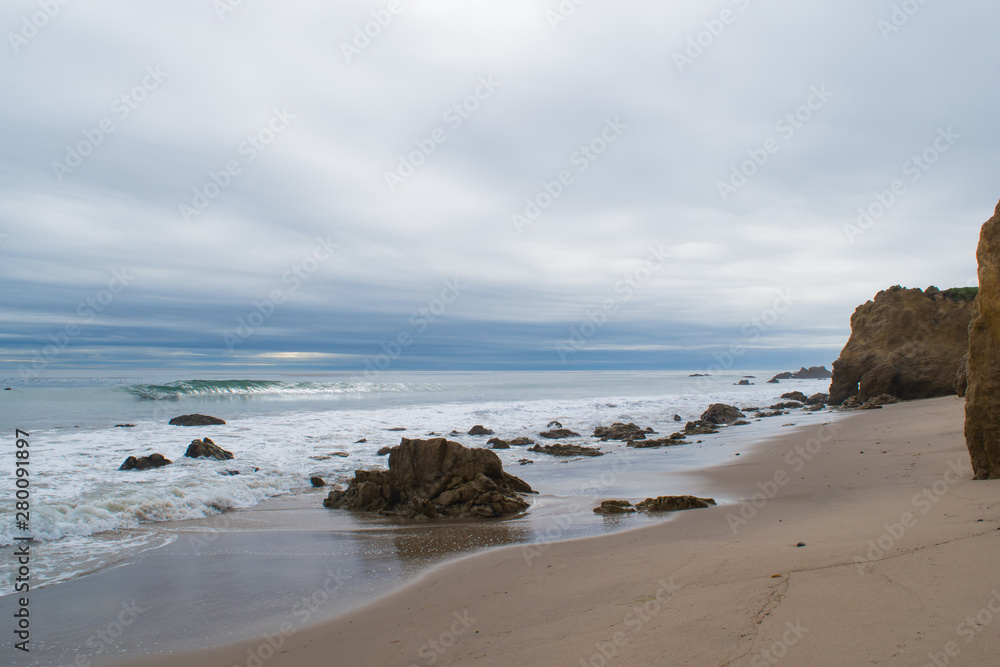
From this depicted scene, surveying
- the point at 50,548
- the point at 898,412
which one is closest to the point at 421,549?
the point at 50,548

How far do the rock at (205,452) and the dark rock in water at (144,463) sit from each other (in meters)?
0.86

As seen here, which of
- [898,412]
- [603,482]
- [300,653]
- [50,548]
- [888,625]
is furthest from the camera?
[898,412]

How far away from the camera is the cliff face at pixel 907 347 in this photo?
25141mm

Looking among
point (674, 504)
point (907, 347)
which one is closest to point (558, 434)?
point (674, 504)

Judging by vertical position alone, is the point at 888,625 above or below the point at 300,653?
above

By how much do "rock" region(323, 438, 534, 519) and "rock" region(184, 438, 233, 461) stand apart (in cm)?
542

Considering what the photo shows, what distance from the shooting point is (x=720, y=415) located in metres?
25.3

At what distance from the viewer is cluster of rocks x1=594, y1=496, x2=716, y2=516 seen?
850 centimetres

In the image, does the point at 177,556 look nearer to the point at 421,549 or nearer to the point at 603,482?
the point at 421,549

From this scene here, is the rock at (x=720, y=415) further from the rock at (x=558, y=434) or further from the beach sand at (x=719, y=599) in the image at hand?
the beach sand at (x=719, y=599)

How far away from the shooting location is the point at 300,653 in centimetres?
418

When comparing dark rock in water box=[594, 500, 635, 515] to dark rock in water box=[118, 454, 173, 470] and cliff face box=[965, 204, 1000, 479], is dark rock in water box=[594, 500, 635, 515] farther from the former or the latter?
dark rock in water box=[118, 454, 173, 470]

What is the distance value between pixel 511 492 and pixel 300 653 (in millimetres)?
6034

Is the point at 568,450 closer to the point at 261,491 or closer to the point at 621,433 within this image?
the point at 621,433
